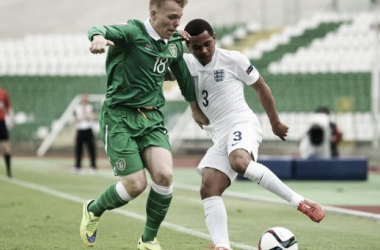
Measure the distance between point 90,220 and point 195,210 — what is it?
530 centimetres

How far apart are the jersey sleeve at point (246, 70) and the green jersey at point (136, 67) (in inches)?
28.2

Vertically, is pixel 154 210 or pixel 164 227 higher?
pixel 154 210

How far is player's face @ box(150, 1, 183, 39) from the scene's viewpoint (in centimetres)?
805

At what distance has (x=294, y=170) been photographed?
2136cm

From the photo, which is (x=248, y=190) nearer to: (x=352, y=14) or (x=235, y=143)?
(x=235, y=143)

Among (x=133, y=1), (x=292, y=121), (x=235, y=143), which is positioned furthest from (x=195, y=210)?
(x=133, y=1)

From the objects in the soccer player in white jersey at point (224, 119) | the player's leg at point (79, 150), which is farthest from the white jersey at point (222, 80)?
the player's leg at point (79, 150)

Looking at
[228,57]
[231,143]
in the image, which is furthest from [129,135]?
[228,57]

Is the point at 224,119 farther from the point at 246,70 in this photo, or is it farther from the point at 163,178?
the point at 163,178

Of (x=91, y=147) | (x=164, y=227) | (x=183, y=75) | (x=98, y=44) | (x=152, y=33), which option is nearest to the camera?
(x=98, y=44)

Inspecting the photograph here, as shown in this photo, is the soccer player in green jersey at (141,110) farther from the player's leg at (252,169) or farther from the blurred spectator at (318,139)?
the blurred spectator at (318,139)

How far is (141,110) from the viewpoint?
828cm

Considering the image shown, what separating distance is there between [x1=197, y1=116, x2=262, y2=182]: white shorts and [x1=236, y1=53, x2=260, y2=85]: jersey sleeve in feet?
1.25

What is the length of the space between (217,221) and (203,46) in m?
1.62
